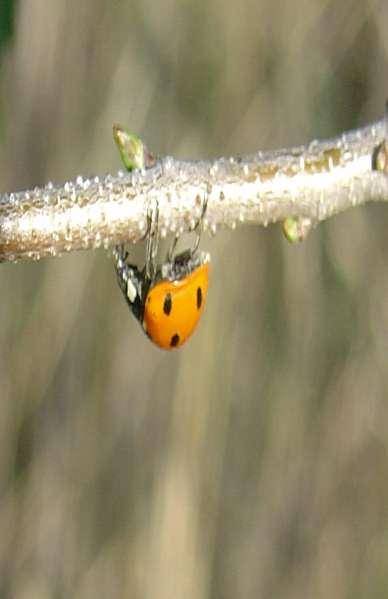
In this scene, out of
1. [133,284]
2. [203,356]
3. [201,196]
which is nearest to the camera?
[201,196]

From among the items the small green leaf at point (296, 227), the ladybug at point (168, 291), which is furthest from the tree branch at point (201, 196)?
the ladybug at point (168, 291)

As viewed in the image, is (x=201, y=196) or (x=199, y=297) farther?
(x=199, y=297)

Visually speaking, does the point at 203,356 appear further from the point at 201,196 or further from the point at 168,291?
the point at 201,196

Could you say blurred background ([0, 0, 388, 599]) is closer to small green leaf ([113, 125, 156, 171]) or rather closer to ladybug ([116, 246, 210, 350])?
ladybug ([116, 246, 210, 350])

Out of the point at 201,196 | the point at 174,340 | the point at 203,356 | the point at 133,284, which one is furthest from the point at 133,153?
the point at 203,356

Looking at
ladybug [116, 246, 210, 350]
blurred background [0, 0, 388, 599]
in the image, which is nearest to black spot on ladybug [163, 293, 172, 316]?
ladybug [116, 246, 210, 350]

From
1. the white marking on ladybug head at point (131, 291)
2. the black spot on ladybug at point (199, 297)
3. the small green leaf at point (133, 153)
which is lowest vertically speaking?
the small green leaf at point (133, 153)

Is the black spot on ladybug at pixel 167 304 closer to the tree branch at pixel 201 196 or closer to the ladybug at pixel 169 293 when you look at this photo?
the ladybug at pixel 169 293
